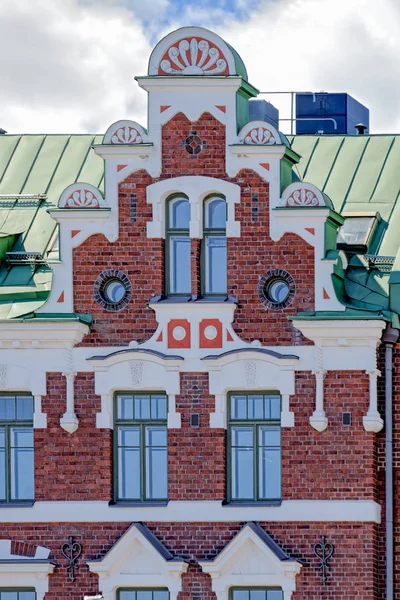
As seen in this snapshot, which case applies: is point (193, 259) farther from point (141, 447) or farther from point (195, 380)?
point (141, 447)

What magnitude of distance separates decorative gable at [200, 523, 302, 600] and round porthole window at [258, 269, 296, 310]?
12.9 ft

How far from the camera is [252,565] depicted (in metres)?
40.9

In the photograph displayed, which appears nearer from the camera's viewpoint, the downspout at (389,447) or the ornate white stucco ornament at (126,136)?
the downspout at (389,447)

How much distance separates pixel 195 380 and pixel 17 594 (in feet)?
16.2

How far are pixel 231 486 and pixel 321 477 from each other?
163cm

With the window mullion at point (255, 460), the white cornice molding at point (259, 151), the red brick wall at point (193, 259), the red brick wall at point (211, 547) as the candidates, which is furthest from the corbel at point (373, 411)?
the white cornice molding at point (259, 151)

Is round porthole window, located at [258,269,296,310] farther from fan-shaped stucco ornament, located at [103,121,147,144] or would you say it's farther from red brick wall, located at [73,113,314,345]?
fan-shaped stucco ornament, located at [103,121,147,144]

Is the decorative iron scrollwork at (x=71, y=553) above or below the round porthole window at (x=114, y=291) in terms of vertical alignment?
below

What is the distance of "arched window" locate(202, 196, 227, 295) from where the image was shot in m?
42.1

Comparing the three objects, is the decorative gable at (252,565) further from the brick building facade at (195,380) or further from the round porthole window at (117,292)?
the round porthole window at (117,292)

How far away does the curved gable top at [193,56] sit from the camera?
1652 inches

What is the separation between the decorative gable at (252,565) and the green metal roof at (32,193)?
5.62m

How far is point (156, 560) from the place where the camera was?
135ft

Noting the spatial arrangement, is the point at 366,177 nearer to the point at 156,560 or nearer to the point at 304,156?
the point at 304,156
